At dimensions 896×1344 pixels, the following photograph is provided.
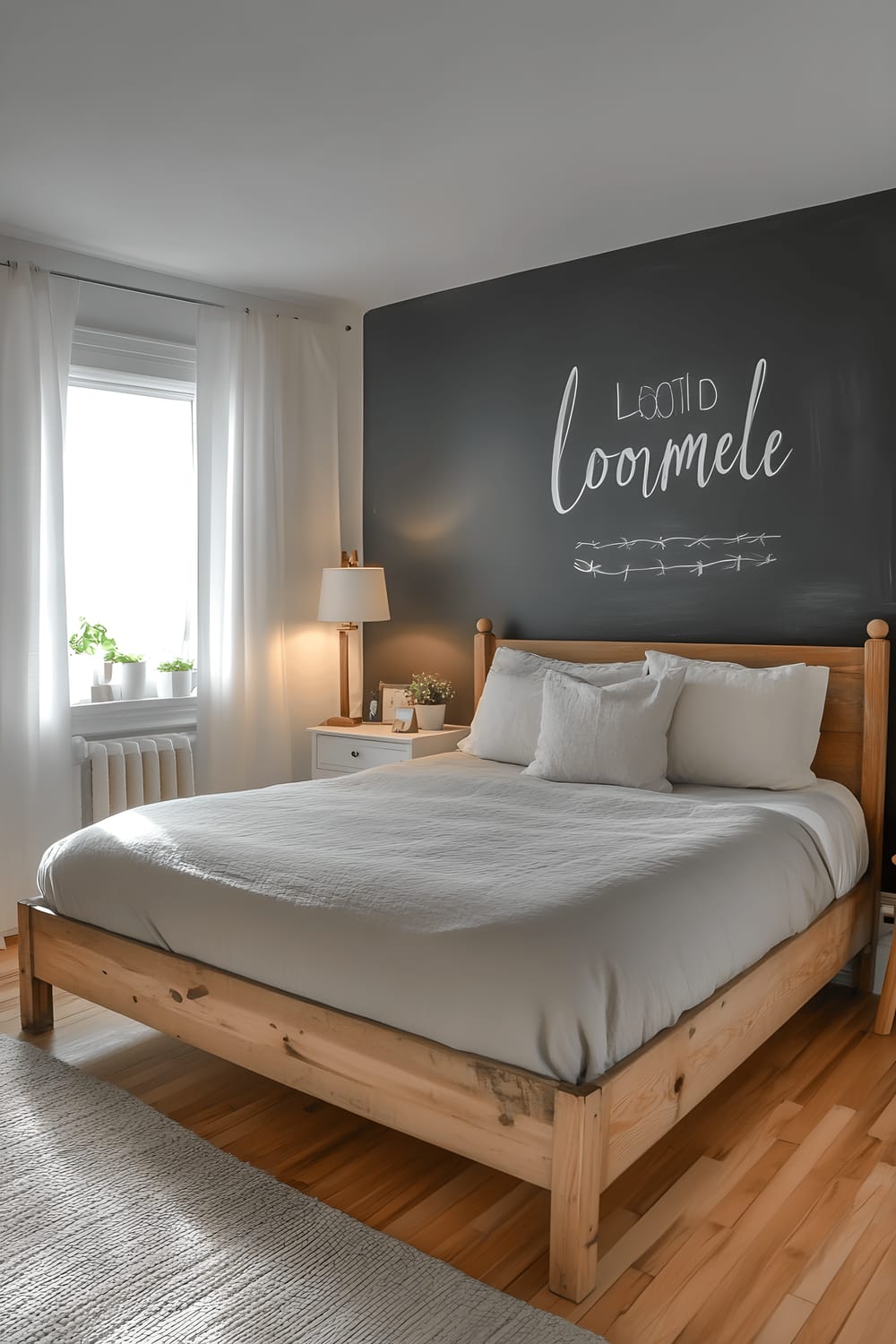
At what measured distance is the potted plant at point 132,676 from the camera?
4289 mm

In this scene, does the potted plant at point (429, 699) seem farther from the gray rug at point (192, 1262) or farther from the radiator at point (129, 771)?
the gray rug at point (192, 1262)

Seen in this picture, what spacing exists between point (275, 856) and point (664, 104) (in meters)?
2.17

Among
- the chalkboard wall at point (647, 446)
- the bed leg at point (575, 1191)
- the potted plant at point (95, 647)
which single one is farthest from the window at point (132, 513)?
the bed leg at point (575, 1191)

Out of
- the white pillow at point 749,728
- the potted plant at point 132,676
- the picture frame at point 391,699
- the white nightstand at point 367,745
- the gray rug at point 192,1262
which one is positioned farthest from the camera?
the picture frame at point 391,699

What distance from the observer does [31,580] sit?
377 cm

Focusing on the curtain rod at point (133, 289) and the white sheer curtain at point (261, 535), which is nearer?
the curtain rod at point (133, 289)

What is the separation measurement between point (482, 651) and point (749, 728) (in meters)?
1.35

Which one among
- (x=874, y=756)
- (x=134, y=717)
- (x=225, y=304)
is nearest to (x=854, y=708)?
(x=874, y=756)

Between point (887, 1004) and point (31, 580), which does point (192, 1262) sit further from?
point (31, 580)

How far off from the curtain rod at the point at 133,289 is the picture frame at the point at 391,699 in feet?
5.80

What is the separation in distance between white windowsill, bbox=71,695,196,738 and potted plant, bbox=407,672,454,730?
98cm

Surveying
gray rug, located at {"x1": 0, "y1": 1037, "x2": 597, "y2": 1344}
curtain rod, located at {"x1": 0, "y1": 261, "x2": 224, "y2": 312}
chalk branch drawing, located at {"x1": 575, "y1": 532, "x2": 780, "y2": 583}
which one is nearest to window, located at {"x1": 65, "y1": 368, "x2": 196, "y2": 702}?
curtain rod, located at {"x1": 0, "y1": 261, "x2": 224, "y2": 312}

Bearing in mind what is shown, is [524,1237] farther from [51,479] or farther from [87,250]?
[87,250]

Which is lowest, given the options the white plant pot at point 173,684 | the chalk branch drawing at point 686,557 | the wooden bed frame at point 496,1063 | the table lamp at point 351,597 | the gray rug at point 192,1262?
the gray rug at point 192,1262
